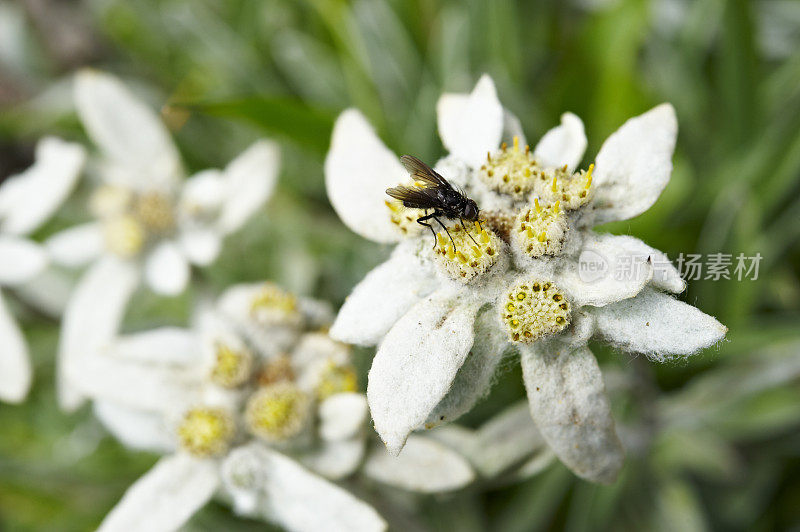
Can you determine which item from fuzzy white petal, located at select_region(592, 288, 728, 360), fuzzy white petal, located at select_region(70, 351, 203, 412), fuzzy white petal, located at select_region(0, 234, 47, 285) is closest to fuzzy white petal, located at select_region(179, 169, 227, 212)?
fuzzy white petal, located at select_region(0, 234, 47, 285)

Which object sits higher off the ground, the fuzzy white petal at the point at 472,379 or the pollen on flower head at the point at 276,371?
the fuzzy white petal at the point at 472,379

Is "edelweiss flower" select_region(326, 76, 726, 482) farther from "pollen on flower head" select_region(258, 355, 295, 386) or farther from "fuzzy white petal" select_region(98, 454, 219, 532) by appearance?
"fuzzy white petal" select_region(98, 454, 219, 532)

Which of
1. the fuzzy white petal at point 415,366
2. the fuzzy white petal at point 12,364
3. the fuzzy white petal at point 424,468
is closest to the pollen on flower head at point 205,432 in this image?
the fuzzy white petal at point 424,468

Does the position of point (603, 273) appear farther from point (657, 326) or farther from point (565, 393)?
point (565, 393)

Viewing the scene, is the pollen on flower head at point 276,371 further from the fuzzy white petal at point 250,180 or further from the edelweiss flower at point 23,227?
the edelweiss flower at point 23,227

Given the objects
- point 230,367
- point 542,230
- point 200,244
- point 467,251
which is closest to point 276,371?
point 230,367

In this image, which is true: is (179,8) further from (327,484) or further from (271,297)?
(327,484)
